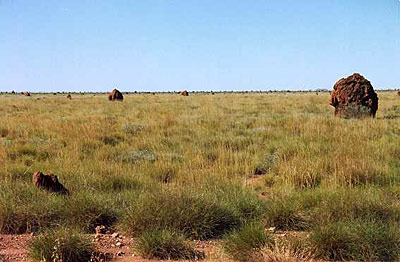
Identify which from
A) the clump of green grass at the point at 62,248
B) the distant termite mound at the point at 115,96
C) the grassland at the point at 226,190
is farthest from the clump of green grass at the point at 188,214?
the distant termite mound at the point at 115,96

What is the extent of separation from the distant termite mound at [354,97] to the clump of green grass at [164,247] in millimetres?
14008

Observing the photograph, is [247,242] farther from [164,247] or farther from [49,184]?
[49,184]

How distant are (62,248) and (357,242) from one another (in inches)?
120

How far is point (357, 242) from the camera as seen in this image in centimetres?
396

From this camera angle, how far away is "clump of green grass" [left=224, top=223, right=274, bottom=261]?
12.6 ft

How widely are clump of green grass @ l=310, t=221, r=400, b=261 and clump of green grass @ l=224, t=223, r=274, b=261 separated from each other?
516mm

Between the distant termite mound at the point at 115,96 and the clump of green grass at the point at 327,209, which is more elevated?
the distant termite mound at the point at 115,96

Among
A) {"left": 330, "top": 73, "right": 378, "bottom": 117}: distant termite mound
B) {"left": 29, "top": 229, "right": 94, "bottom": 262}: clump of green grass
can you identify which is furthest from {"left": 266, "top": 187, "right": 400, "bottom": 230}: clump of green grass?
{"left": 330, "top": 73, "right": 378, "bottom": 117}: distant termite mound

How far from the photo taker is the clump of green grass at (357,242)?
386 cm

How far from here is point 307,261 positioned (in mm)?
3732

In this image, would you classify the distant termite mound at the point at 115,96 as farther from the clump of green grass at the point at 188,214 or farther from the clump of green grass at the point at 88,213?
the clump of green grass at the point at 188,214

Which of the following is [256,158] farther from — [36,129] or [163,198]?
[36,129]

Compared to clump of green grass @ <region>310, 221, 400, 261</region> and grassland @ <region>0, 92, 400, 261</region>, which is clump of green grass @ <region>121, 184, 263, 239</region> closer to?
grassland @ <region>0, 92, 400, 261</region>

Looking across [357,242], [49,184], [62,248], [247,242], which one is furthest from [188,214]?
[49,184]
